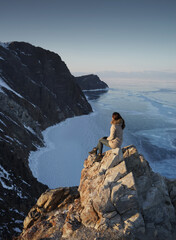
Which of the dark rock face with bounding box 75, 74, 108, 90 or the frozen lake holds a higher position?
the dark rock face with bounding box 75, 74, 108, 90

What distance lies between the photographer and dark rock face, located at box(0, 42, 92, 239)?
1588 cm

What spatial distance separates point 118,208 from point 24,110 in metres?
32.7

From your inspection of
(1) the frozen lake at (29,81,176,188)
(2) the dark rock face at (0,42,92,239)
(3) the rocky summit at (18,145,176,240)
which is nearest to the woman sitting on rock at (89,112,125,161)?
(3) the rocky summit at (18,145,176,240)

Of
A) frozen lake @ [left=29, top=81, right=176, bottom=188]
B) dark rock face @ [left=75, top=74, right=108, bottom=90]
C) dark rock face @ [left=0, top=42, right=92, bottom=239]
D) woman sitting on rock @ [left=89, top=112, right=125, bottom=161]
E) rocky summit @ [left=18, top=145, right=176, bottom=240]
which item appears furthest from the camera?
dark rock face @ [left=75, top=74, right=108, bottom=90]

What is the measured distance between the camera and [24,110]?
120 ft

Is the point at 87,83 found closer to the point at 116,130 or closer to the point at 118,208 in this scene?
the point at 116,130

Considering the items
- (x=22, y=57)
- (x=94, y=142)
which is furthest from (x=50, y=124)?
(x=22, y=57)

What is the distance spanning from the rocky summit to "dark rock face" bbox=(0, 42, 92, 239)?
21.1 feet

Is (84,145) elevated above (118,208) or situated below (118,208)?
below

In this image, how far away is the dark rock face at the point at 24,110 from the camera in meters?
15.9

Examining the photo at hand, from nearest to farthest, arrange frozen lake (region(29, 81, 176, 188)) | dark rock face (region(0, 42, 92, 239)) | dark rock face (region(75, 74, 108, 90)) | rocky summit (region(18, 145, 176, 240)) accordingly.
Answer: rocky summit (region(18, 145, 176, 240))
dark rock face (region(0, 42, 92, 239))
frozen lake (region(29, 81, 176, 188))
dark rock face (region(75, 74, 108, 90))

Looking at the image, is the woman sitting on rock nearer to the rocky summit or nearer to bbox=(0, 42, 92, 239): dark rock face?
the rocky summit

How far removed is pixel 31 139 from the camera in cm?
3153

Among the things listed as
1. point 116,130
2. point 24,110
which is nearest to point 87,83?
point 24,110
